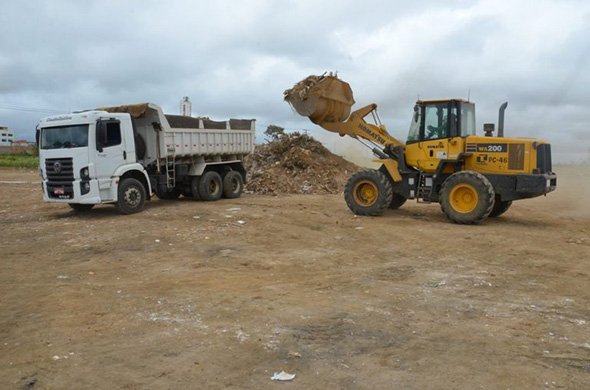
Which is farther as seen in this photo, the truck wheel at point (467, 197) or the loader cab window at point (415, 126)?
the loader cab window at point (415, 126)

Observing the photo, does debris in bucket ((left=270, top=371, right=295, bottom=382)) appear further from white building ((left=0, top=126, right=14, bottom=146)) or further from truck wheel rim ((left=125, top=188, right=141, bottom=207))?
white building ((left=0, top=126, right=14, bottom=146))

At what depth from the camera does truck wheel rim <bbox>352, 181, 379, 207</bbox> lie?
1345cm

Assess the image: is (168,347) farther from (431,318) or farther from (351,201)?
(351,201)

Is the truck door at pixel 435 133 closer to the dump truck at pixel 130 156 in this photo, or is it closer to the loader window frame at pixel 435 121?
the loader window frame at pixel 435 121

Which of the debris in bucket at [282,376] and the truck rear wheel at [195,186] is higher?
the truck rear wheel at [195,186]

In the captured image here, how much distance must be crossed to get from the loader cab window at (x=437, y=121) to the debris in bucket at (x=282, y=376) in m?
9.46

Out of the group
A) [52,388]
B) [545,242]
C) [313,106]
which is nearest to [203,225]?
[313,106]

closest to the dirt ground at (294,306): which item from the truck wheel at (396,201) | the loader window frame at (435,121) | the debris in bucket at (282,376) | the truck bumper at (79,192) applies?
the debris in bucket at (282,376)

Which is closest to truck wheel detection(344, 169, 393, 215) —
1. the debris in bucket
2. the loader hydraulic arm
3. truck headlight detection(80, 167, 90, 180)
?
the loader hydraulic arm

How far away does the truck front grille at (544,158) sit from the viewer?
11852 millimetres

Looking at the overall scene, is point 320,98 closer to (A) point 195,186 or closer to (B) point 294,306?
(A) point 195,186

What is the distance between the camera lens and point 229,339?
4855 millimetres

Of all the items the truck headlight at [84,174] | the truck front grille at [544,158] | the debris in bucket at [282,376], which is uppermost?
the truck front grille at [544,158]

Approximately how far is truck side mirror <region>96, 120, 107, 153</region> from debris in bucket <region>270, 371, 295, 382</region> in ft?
32.5
